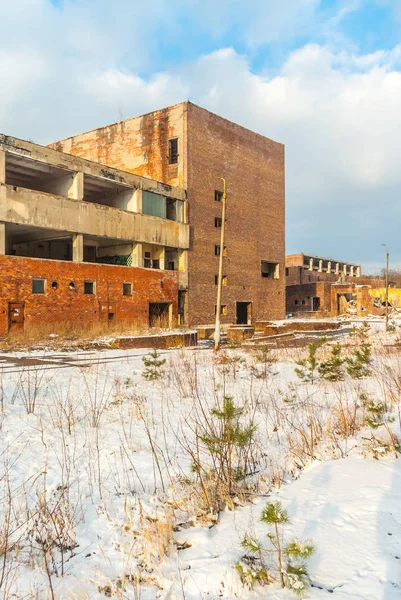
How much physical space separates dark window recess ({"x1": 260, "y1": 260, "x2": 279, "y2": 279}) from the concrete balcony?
12.1 meters

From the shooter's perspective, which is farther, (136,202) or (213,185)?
(213,185)

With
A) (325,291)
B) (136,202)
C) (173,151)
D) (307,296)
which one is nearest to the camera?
(136,202)

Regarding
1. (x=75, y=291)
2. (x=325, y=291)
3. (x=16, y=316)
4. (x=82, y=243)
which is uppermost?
(x=82, y=243)

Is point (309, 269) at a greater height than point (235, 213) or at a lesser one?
lesser

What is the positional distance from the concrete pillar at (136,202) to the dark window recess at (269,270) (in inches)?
631

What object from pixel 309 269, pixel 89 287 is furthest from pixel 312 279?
pixel 89 287

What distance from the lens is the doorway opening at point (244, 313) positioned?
36062 millimetres

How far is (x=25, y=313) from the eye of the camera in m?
20.5

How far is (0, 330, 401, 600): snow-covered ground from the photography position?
91.4 inches

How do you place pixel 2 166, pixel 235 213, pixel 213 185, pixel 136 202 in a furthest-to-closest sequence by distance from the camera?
1. pixel 235 213
2. pixel 213 185
3. pixel 136 202
4. pixel 2 166

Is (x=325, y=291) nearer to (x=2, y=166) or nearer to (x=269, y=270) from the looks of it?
(x=269, y=270)

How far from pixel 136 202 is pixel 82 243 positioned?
5294 mm

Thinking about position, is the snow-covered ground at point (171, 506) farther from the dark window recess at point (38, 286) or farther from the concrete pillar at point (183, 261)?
the concrete pillar at point (183, 261)

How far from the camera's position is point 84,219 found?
23.8 meters
